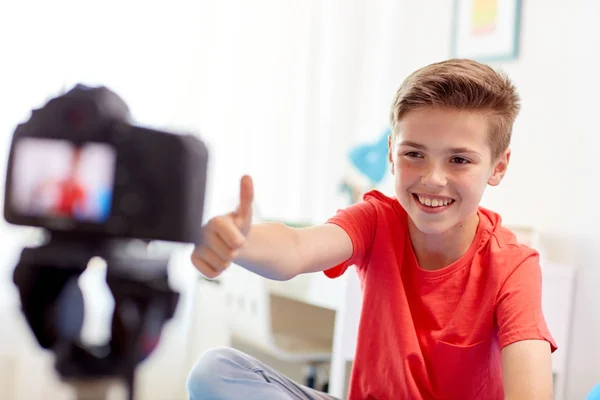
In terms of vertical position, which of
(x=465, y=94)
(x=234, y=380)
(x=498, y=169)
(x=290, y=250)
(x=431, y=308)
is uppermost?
(x=465, y=94)

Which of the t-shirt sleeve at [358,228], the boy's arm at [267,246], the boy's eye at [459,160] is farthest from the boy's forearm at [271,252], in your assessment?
the boy's eye at [459,160]

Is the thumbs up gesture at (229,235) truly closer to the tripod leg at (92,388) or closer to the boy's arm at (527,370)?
the tripod leg at (92,388)

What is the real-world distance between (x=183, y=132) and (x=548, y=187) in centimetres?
164

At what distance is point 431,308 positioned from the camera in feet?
3.59

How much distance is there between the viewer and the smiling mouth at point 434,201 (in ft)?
3.37

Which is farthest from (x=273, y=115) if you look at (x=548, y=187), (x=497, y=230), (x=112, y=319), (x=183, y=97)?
(x=112, y=319)

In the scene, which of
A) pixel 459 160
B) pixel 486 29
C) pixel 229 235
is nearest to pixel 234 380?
pixel 459 160

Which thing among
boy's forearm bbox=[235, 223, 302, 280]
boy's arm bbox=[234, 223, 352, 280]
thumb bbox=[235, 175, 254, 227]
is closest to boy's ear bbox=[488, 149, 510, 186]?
boy's arm bbox=[234, 223, 352, 280]

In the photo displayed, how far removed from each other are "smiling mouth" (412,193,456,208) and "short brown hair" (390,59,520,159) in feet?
0.38

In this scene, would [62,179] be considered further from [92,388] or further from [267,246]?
[267,246]

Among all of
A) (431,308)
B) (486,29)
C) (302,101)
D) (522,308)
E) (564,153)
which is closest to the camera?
(522,308)

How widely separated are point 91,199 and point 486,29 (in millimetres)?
1830

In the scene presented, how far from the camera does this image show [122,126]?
31cm

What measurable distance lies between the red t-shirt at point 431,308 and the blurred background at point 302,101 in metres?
0.37
